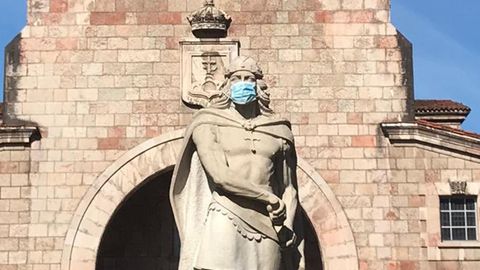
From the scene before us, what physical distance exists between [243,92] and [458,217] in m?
10.5

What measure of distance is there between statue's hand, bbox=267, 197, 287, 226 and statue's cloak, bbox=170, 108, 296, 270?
56 centimetres

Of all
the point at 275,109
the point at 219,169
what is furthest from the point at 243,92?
the point at 275,109

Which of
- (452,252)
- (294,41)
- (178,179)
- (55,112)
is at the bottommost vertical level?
(452,252)

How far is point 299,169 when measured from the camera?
57.1 ft

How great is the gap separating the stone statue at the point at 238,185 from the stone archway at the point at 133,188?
9.44 m

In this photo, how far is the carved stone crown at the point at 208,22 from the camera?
58.4 feet

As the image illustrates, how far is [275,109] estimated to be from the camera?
17.7 m

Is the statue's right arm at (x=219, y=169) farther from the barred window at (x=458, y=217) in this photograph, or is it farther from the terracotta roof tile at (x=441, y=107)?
the terracotta roof tile at (x=441, y=107)

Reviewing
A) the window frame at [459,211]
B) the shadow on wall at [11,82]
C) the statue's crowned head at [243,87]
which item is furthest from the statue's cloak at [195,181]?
the shadow on wall at [11,82]

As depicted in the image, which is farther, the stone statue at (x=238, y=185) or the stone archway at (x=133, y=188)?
the stone archway at (x=133, y=188)

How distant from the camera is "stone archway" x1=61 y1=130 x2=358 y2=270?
16984 millimetres

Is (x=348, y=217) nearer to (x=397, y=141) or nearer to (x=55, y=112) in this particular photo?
(x=397, y=141)

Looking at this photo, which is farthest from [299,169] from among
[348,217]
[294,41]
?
[294,41]

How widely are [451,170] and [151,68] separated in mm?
5379
